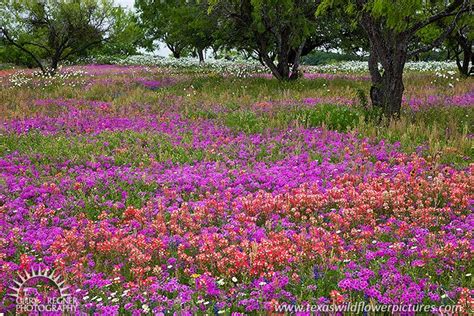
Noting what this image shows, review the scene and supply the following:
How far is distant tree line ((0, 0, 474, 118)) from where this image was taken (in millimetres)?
12031

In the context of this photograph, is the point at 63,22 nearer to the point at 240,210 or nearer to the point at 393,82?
the point at 393,82

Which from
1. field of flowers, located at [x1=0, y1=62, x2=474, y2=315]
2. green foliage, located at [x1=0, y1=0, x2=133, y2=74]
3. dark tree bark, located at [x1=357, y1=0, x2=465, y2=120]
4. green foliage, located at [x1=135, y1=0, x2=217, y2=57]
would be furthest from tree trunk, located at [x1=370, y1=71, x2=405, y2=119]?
green foliage, located at [x1=0, y1=0, x2=133, y2=74]

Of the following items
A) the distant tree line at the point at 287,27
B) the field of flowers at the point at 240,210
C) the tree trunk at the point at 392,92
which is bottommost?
the field of flowers at the point at 240,210

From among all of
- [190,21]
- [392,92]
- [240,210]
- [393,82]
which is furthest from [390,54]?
[190,21]

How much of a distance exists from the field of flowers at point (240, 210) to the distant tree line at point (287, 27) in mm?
1789

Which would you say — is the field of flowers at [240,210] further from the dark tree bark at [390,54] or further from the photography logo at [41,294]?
the dark tree bark at [390,54]

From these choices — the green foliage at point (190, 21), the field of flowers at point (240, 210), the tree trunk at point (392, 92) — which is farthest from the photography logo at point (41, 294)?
the green foliage at point (190, 21)

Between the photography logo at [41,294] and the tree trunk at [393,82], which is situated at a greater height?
the tree trunk at [393,82]

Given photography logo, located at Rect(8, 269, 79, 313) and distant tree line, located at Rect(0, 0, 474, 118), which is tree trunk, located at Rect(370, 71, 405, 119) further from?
photography logo, located at Rect(8, 269, 79, 313)

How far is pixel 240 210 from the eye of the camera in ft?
21.8

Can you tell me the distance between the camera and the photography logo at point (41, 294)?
4367 mm

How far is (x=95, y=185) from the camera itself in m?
7.90

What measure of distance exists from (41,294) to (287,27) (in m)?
19.5

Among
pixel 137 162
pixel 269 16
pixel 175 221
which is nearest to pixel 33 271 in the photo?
pixel 175 221
